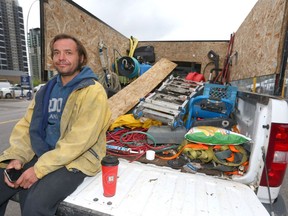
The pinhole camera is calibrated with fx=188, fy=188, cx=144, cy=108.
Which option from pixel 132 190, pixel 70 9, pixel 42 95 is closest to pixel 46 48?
pixel 70 9

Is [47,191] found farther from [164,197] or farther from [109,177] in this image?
[164,197]

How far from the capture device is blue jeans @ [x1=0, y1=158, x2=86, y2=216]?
1.23m

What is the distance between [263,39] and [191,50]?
9.52ft

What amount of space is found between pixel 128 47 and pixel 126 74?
1422mm

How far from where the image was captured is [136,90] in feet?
12.0

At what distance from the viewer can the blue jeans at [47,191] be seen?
1.23m

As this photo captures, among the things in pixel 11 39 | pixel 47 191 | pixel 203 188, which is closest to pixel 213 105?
pixel 203 188

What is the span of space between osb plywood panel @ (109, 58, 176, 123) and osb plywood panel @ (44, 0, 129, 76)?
0.72m

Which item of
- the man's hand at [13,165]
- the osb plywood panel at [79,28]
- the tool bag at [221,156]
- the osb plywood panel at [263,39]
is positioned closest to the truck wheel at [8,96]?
the osb plywood panel at [79,28]

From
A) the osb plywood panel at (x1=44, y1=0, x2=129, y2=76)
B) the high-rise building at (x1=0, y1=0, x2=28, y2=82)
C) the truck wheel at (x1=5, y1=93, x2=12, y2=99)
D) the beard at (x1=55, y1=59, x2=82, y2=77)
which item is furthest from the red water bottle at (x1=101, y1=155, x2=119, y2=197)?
the high-rise building at (x1=0, y1=0, x2=28, y2=82)

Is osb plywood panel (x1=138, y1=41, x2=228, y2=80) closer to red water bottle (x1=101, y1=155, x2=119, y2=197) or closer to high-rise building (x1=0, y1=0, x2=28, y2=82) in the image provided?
red water bottle (x1=101, y1=155, x2=119, y2=197)

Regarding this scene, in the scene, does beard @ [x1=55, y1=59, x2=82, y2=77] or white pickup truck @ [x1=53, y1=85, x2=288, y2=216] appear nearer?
white pickup truck @ [x1=53, y1=85, x2=288, y2=216]

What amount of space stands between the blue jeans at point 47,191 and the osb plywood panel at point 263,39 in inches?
89.7

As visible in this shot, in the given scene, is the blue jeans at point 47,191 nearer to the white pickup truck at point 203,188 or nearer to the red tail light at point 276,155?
the white pickup truck at point 203,188
